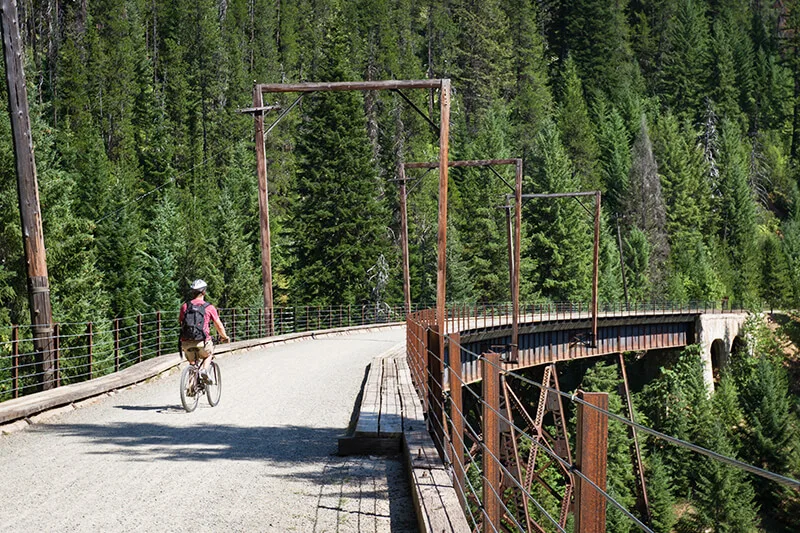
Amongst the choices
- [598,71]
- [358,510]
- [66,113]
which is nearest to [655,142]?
[598,71]

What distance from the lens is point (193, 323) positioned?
531 inches

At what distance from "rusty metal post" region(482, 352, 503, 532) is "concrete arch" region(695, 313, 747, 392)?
6006 cm

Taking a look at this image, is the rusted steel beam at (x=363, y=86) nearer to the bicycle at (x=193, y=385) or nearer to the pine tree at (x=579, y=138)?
the bicycle at (x=193, y=385)

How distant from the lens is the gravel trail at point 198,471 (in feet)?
24.9

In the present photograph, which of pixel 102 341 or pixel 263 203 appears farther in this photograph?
pixel 102 341

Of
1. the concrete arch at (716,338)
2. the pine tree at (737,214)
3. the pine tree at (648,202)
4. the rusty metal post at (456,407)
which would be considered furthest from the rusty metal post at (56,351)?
the pine tree at (737,214)

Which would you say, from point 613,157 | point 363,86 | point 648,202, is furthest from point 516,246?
point 613,157

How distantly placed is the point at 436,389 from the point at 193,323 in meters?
4.38

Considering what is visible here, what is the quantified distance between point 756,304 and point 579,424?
248 feet

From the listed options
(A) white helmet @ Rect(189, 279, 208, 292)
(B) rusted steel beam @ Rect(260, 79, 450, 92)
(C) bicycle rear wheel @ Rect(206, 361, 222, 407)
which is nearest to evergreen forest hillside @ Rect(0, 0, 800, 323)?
(B) rusted steel beam @ Rect(260, 79, 450, 92)

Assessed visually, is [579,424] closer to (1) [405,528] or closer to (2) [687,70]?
(1) [405,528]

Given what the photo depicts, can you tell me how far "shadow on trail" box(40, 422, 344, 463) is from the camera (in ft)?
34.5

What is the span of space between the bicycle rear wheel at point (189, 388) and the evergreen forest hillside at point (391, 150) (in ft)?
100

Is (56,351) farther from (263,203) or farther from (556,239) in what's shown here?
(556,239)
